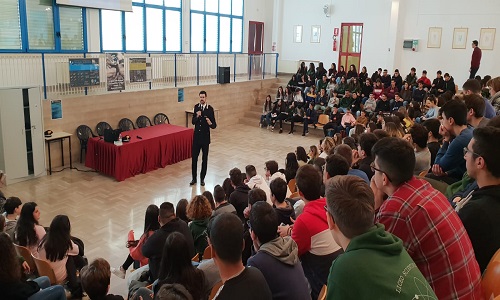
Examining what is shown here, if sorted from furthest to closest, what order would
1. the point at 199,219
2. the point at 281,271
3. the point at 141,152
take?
the point at 141,152
the point at 199,219
the point at 281,271

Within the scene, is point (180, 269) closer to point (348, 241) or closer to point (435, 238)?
point (348, 241)

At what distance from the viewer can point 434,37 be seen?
15.1 metres

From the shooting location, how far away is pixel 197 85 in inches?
516

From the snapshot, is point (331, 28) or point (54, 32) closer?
point (54, 32)

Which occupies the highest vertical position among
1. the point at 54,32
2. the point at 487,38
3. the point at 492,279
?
the point at 487,38

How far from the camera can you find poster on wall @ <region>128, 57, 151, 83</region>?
446 inches

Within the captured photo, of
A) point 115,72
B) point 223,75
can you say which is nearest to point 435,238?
point 115,72

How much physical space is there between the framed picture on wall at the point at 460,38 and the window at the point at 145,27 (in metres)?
A: 9.59

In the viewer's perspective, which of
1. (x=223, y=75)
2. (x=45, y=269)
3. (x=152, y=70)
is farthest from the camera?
(x=223, y=75)

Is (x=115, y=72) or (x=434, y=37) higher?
(x=434, y=37)

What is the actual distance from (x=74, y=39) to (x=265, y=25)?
30.6ft

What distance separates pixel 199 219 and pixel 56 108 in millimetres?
6532

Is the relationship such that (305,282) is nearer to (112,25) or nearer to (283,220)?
(283,220)

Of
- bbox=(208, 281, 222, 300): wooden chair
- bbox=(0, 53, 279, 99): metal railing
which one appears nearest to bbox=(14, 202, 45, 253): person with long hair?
bbox=(208, 281, 222, 300): wooden chair
